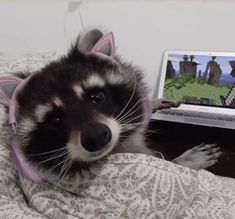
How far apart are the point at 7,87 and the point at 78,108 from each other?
0.57 ft

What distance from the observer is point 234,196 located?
3.55ft

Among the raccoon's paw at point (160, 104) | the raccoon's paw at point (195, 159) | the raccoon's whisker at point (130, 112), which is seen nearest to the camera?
the raccoon's whisker at point (130, 112)

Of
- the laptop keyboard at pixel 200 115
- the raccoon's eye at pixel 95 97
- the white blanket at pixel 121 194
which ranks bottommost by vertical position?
the laptop keyboard at pixel 200 115

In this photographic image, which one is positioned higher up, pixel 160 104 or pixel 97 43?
→ pixel 97 43

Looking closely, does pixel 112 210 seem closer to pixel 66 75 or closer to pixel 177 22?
pixel 66 75

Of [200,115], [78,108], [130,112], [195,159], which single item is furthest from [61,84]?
[200,115]

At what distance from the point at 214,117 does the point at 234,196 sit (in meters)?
0.51

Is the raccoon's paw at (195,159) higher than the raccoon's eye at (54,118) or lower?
lower

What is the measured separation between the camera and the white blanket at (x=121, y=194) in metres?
0.85

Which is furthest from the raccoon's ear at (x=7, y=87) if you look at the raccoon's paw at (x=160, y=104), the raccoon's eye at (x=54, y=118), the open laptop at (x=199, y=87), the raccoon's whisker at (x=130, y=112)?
the open laptop at (x=199, y=87)

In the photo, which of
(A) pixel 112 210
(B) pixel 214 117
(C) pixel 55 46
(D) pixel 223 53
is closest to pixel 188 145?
(B) pixel 214 117

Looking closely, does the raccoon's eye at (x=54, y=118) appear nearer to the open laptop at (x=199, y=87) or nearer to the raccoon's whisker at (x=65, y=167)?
the raccoon's whisker at (x=65, y=167)

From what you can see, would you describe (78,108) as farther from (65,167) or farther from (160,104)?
(160,104)

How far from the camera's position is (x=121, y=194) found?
853 millimetres
